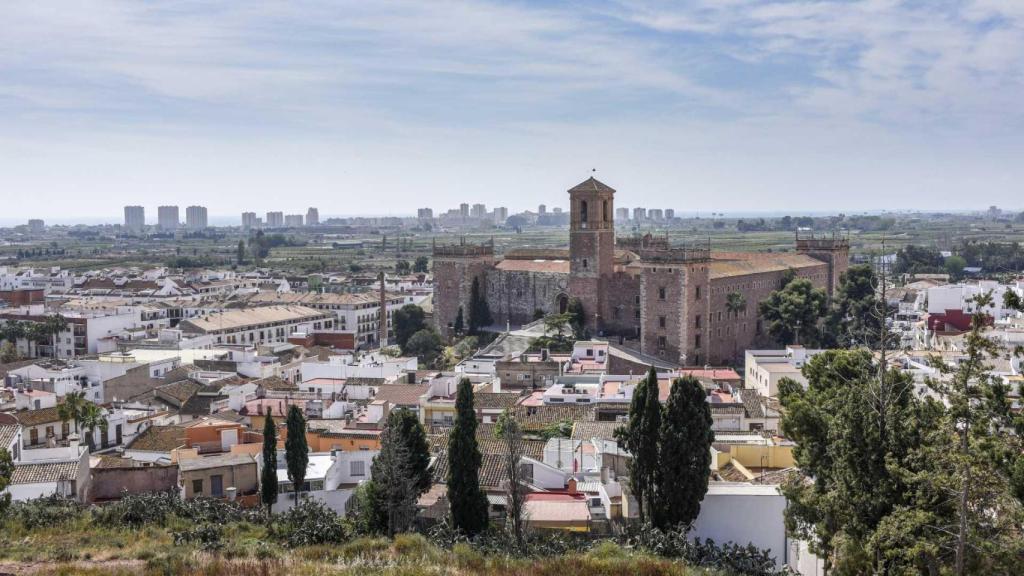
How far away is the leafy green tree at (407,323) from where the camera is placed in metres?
48.2

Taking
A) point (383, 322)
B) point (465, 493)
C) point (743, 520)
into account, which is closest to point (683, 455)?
point (743, 520)

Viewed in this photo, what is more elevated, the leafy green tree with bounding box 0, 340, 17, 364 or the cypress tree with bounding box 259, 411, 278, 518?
the cypress tree with bounding box 259, 411, 278, 518

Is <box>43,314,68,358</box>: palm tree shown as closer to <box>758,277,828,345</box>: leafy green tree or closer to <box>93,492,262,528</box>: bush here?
<box>758,277,828,345</box>: leafy green tree

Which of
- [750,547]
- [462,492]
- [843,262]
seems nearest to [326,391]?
[462,492]

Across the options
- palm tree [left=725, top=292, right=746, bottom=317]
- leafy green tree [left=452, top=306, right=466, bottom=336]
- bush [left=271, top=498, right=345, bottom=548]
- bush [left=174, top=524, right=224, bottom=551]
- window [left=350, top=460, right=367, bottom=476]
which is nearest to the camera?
bush [left=174, top=524, right=224, bottom=551]

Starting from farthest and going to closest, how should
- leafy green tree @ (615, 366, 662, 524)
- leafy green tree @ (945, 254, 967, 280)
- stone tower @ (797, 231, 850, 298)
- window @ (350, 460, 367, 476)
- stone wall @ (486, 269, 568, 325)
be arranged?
leafy green tree @ (945, 254, 967, 280) < stone tower @ (797, 231, 850, 298) < stone wall @ (486, 269, 568, 325) < window @ (350, 460, 367, 476) < leafy green tree @ (615, 366, 662, 524)

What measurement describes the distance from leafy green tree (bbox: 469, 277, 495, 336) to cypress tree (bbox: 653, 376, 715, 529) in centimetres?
3121

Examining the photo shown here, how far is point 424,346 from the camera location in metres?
43.9

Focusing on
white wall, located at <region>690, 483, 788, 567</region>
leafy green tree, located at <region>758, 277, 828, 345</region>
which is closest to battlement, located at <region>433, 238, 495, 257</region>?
leafy green tree, located at <region>758, 277, 828, 345</region>

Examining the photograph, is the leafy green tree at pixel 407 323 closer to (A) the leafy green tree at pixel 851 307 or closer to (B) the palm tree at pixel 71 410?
(A) the leafy green tree at pixel 851 307

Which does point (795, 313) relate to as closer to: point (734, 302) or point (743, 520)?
point (734, 302)

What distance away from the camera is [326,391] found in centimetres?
2842

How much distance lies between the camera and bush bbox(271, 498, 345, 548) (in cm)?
1409

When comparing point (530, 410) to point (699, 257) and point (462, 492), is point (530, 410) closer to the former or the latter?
point (462, 492)
